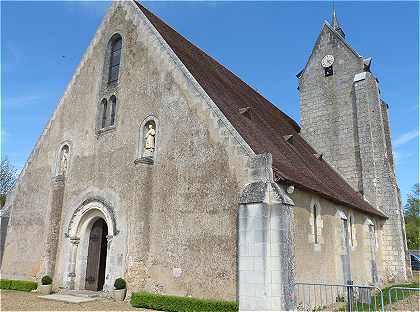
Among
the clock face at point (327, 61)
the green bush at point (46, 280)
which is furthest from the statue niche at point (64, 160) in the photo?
the clock face at point (327, 61)

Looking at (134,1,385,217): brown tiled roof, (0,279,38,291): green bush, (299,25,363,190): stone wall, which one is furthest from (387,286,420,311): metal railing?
(0,279,38,291): green bush

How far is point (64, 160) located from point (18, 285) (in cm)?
534

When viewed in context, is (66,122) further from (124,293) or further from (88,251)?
(124,293)

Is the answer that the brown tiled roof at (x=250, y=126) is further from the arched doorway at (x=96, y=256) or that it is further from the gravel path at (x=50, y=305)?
the arched doorway at (x=96, y=256)

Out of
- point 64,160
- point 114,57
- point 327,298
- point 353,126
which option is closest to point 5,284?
point 64,160

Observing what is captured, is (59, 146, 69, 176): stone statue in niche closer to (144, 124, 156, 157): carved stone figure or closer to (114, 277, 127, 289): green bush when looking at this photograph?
(144, 124, 156, 157): carved stone figure

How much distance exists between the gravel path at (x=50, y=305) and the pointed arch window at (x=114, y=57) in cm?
892

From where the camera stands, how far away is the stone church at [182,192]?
1013 cm

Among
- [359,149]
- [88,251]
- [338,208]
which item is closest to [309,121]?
[359,149]

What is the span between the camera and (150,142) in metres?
13.5

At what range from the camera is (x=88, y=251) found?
14773 mm

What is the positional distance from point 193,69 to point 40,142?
883 cm

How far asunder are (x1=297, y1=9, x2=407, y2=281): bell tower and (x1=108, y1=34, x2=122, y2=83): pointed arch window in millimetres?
12273

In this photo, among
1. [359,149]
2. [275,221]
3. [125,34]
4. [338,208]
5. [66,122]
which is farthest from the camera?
[359,149]
